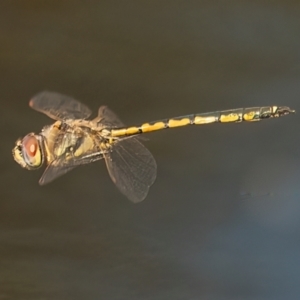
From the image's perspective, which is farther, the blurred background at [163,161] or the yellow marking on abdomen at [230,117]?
the blurred background at [163,161]

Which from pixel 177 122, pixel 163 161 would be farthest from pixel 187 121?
pixel 163 161

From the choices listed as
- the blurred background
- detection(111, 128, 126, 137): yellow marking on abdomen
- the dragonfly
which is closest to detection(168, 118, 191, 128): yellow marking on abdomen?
the dragonfly

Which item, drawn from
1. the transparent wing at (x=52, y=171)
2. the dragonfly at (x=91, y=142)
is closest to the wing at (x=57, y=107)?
the dragonfly at (x=91, y=142)

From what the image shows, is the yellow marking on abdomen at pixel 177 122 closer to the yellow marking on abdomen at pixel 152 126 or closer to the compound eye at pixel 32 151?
the yellow marking on abdomen at pixel 152 126

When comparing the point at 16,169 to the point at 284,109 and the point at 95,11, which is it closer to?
the point at 95,11

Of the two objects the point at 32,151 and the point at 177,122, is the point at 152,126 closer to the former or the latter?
the point at 177,122
